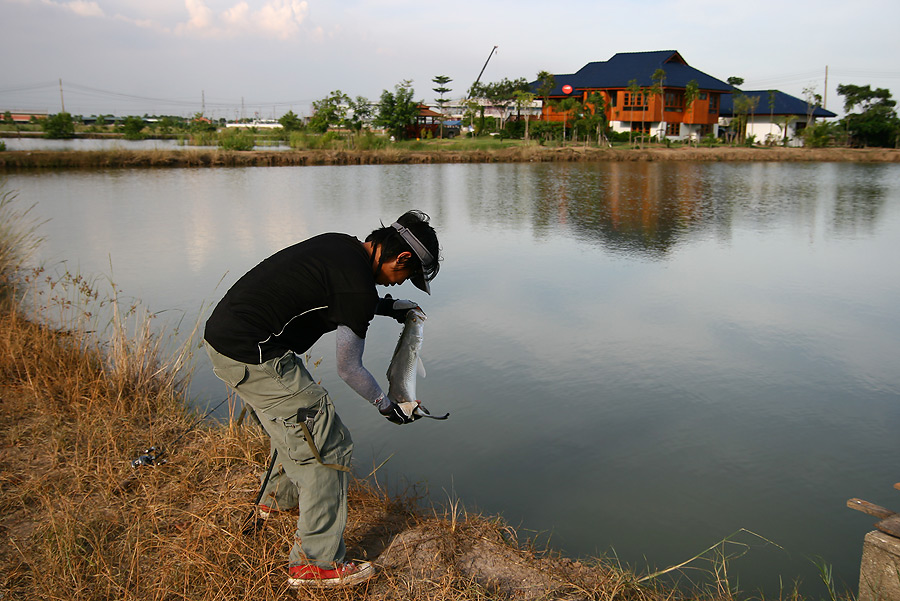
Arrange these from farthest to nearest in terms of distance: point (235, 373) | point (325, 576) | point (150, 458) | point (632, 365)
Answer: point (632, 365), point (150, 458), point (325, 576), point (235, 373)

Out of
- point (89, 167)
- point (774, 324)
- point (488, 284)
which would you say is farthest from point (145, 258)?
point (89, 167)

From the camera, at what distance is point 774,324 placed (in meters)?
7.00

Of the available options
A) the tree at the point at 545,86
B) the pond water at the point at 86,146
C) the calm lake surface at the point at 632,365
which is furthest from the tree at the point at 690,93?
the calm lake surface at the point at 632,365

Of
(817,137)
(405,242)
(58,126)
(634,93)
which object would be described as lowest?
(405,242)

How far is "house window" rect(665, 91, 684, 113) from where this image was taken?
4793 cm

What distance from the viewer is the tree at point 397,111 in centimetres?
4678

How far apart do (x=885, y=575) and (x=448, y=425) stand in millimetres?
2829

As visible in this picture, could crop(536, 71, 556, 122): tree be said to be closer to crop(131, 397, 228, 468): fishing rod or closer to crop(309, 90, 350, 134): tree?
crop(309, 90, 350, 134): tree

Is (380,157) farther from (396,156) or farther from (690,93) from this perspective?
(690,93)

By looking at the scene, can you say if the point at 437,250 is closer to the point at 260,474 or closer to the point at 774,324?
the point at 260,474

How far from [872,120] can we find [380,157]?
35699mm

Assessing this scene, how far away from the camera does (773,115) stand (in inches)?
2106

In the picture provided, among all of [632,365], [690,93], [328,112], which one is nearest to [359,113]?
[328,112]

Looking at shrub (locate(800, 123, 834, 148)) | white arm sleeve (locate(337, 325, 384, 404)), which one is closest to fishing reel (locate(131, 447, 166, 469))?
white arm sleeve (locate(337, 325, 384, 404))
